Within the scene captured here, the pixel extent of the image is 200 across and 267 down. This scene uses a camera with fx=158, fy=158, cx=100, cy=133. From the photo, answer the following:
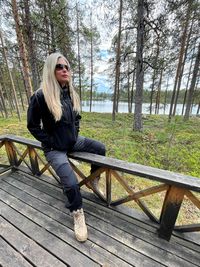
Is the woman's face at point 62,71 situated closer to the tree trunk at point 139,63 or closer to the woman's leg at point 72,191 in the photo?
the woman's leg at point 72,191

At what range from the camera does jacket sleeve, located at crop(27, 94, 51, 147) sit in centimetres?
168

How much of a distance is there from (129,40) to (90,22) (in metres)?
4.05

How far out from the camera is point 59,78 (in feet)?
5.82

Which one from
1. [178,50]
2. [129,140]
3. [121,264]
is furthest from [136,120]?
[121,264]

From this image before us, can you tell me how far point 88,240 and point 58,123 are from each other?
47.6 inches

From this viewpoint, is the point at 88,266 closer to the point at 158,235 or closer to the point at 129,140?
the point at 158,235

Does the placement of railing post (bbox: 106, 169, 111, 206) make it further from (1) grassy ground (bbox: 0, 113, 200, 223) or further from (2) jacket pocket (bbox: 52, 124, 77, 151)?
(1) grassy ground (bbox: 0, 113, 200, 223)

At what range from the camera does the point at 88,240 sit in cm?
152

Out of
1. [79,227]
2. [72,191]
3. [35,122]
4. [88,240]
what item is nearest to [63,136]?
[35,122]

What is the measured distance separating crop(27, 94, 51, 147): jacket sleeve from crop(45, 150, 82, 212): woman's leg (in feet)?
0.81

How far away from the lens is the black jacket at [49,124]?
5.54 ft

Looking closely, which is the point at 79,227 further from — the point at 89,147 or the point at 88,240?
the point at 89,147

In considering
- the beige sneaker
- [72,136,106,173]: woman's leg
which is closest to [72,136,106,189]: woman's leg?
[72,136,106,173]: woman's leg

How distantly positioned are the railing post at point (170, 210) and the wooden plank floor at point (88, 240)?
94mm
